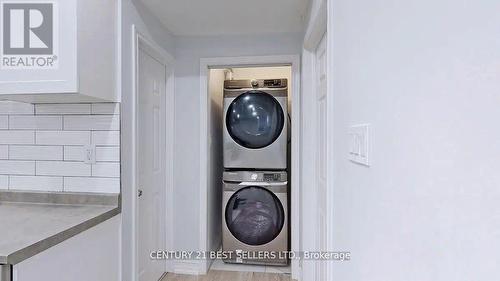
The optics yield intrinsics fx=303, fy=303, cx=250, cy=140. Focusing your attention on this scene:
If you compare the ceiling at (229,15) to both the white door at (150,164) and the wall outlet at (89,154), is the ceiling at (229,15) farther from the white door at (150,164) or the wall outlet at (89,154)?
the wall outlet at (89,154)

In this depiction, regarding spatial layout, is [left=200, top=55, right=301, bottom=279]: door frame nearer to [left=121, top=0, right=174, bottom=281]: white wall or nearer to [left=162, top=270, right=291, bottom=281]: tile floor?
[left=162, top=270, right=291, bottom=281]: tile floor

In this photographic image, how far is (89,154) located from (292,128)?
62.4 inches

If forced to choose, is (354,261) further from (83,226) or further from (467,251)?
(83,226)

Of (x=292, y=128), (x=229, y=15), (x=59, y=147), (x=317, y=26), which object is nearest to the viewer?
(x=317, y=26)

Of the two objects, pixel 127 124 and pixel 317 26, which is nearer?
pixel 317 26

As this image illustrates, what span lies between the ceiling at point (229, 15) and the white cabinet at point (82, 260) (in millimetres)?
1471

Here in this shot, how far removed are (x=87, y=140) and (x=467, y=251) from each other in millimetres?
1905

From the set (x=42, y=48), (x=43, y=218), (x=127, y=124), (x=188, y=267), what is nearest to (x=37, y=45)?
(x=42, y=48)

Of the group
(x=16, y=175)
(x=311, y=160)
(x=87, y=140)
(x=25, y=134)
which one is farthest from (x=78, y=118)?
(x=311, y=160)

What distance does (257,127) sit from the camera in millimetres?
2928

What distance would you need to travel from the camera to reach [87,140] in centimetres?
182

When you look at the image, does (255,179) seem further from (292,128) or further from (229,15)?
(229,15)
